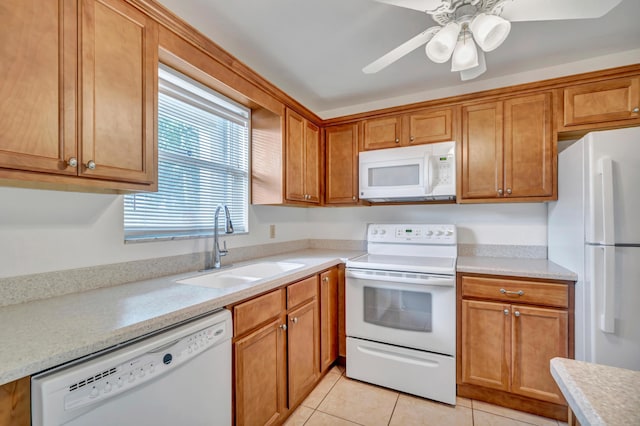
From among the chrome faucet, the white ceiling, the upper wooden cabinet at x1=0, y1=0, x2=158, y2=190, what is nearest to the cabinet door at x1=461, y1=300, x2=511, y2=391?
the chrome faucet

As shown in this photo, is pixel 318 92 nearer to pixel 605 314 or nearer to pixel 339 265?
pixel 339 265

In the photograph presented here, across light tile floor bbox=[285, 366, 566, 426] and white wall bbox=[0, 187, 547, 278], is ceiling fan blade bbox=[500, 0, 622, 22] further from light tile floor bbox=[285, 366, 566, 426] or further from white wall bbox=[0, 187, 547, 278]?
light tile floor bbox=[285, 366, 566, 426]

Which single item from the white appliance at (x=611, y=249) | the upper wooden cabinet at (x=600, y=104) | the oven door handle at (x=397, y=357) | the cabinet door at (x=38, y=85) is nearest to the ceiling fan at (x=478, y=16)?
the white appliance at (x=611, y=249)

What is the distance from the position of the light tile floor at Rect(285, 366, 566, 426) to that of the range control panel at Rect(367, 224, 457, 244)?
3.81 feet

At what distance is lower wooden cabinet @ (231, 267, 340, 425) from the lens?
4.46 ft

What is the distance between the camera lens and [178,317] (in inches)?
41.3

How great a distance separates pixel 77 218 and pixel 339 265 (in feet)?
5.43

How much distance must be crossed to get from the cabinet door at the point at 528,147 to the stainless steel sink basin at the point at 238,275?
1691 millimetres

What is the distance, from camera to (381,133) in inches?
100

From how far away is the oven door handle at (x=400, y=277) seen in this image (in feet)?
6.23

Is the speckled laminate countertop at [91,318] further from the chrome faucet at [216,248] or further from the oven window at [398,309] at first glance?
the oven window at [398,309]

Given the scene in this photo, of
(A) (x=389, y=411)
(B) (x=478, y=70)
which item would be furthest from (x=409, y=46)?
(A) (x=389, y=411)

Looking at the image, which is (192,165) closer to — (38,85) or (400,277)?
(38,85)

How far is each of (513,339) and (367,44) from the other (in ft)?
7.00
